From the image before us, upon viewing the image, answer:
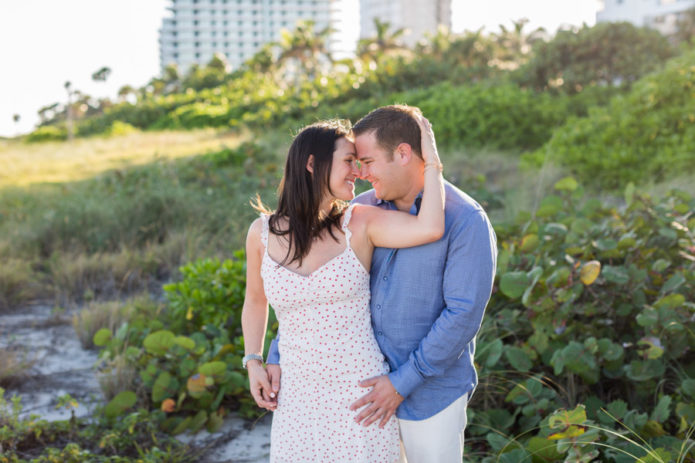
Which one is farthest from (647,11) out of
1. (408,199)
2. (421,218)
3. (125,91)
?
(421,218)

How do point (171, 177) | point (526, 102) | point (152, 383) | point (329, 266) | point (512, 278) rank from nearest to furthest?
point (329, 266) < point (512, 278) < point (152, 383) < point (171, 177) < point (526, 102)

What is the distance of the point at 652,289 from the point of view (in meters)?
3.77

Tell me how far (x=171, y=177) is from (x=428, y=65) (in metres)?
14.2

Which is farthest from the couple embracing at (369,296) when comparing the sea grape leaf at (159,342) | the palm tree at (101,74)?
the palm tree at (101,74)

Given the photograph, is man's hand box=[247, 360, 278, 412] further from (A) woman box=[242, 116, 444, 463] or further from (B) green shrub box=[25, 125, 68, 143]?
(B) green shrub box=[25, 125, 68, 143]

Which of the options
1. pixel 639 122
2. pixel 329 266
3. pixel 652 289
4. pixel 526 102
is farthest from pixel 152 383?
pixel 526 102

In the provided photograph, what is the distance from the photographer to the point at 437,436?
225 centimetres

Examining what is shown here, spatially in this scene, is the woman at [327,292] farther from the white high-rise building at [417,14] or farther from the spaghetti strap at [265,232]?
the white high-rise building at [417,14]

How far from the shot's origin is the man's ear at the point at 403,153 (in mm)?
2219

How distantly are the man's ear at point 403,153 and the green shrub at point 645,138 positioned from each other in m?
6.44

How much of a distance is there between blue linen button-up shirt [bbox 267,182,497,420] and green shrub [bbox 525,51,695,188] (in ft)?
21.2

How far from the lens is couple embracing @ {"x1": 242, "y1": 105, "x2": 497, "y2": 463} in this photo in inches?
86.0

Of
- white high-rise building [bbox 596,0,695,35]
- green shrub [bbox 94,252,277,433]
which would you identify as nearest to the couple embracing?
green shrub [bbox 94,252,277,433]

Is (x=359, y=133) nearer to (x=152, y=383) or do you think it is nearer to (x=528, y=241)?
(x=528, y=241)
